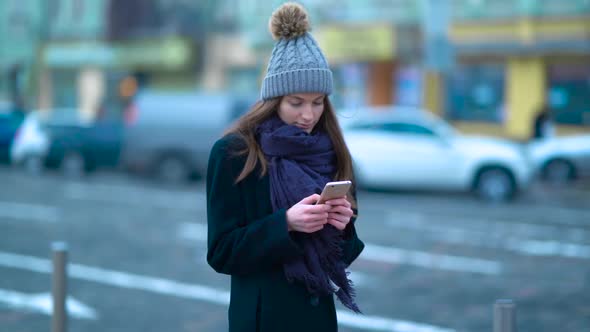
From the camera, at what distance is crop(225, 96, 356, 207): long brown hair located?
2875 mm

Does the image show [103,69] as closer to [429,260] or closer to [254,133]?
[429,260]

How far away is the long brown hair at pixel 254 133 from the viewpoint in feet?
9.43

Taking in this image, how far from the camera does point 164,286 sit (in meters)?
8.39

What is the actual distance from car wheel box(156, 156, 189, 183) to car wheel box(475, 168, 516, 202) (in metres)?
6.52

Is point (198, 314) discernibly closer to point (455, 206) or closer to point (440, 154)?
point (455, 206)

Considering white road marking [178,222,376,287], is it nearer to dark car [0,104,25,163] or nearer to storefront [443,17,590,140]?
dark car [0,104,25,163]

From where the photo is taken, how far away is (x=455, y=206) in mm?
15289

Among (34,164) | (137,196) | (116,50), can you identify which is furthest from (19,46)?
(137,196)

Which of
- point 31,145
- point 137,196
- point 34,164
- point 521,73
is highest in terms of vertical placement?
point 521,73

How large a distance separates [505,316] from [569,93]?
21964 millimetres

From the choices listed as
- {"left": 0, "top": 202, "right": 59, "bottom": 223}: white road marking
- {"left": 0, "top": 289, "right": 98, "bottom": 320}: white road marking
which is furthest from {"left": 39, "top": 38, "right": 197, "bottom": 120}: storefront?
{"left": 0, "top": 289, "right": 98, "bottom": 320}: white road marking

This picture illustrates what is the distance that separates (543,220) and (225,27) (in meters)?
20.5

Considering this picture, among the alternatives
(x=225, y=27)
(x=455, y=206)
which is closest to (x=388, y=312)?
(x=455, y=206)

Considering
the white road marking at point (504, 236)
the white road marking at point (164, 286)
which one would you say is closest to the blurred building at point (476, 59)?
the white road marking at point (504, 236)
